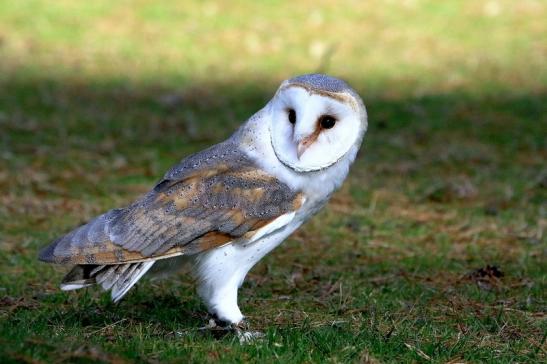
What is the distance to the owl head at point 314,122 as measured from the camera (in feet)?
14.0

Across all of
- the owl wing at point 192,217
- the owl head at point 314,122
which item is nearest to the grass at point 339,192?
the owl wing at point 192,217

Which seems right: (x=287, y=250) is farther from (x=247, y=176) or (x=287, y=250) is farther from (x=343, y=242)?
(x=247, y=176)

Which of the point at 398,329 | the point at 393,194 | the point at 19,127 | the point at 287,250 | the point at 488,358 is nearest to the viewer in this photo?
the point at 488,358

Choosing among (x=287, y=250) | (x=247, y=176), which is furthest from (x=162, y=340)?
(x=287, y=250)

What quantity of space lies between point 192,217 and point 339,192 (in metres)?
3.86

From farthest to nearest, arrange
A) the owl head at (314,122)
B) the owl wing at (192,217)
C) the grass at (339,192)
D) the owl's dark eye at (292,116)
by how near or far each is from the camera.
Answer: the grass at (339,192) → the owl wing at (192,217) → the owl's dark eye at (292,116) → the owl head at (314,122)

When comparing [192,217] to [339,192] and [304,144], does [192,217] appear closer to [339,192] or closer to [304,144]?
[304,144]

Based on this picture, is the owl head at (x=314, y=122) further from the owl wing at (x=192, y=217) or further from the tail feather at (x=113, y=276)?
the tail feather at (x=113, y=276)

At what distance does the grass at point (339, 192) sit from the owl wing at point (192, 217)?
0.37 m

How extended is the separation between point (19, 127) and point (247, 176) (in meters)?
5.78

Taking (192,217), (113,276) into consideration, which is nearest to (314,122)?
(192,217)

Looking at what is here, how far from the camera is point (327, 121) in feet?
14.2

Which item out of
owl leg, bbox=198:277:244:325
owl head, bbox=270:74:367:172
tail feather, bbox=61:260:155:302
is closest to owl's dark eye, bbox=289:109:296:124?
owl head, bbox=270:74:367:172

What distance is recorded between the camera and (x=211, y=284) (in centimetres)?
456
